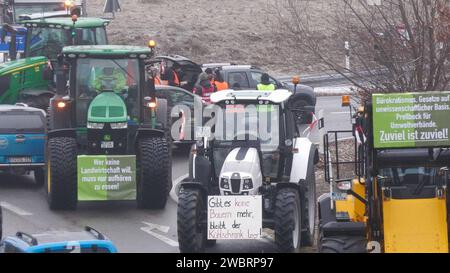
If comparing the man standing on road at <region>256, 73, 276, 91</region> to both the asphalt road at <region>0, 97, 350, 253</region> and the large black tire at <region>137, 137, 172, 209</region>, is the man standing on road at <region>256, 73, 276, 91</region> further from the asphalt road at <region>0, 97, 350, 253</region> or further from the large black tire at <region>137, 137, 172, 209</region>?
the large black tire at <region>137, 137, 172, 209</region>

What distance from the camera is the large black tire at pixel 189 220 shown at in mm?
16109

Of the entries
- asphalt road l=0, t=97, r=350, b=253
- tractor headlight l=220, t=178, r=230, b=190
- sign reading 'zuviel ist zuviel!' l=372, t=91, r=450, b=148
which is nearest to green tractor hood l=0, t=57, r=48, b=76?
asphalt road l=0, t=97, r=350, b=253

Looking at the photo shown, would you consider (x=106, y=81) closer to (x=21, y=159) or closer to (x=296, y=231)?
(x=21, y=159)

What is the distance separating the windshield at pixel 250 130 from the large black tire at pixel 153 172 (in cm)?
286

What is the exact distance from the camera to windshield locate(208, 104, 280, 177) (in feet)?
56.8

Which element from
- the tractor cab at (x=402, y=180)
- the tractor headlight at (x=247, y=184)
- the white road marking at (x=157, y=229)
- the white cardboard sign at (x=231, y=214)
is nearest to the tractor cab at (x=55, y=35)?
the white road marking at (x=157, y=229)

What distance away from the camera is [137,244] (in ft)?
59.7

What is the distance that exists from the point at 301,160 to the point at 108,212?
442 cm

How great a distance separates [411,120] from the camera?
13.5 m

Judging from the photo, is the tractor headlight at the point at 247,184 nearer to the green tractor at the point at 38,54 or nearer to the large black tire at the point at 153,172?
the large black tire at the point at 153,172

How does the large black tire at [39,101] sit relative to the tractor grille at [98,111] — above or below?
below

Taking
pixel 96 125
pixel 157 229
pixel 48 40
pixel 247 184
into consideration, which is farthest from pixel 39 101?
pixel 247 184

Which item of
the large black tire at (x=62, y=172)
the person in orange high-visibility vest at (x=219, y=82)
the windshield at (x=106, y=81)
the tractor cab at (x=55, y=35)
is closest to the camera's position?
the large black tire at (x=62, y=172)

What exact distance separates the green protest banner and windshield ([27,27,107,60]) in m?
6.93
